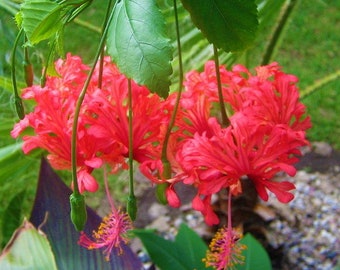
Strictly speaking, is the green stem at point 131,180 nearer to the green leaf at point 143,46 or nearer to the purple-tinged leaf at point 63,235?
the green leaf at point 143,46

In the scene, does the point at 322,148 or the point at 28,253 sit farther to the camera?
the point at 322,148

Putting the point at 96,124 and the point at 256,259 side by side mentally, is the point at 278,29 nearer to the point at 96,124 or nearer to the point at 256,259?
the point at 256,259

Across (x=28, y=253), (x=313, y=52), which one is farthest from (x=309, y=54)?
(x=28, y=253)

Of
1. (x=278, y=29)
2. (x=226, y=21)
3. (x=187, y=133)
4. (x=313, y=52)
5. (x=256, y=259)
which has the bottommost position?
(x=313, y=52)

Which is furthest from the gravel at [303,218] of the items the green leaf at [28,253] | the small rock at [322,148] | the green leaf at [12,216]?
the green leaf at [28,253]

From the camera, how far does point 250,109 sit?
698mm

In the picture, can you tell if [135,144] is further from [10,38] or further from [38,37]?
[10,38]

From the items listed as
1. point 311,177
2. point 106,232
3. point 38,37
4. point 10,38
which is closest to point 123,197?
point 311,177

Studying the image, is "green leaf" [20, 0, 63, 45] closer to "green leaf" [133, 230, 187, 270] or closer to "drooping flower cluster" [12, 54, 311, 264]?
"drooping flower cluster" [12, 54, 311, 264]

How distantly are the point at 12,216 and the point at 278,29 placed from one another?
74cm

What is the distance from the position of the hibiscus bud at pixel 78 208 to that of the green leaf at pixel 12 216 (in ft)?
2.94

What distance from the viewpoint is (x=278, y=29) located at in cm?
147

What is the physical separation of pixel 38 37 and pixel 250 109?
0.24m

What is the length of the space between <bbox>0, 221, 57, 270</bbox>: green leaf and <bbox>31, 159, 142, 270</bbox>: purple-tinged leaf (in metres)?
0.18
